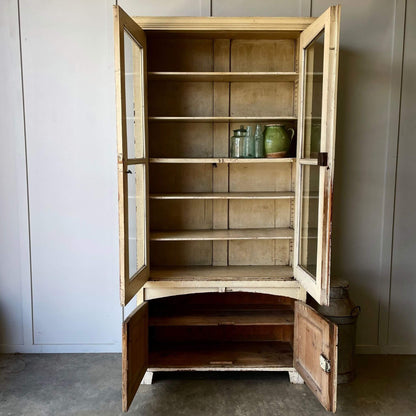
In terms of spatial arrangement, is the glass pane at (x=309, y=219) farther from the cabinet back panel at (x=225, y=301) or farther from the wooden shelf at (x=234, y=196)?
the cabinet back panel at (x=225, y=301)

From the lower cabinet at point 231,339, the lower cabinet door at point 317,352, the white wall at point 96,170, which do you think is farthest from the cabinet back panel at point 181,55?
the lower cabinet door at point 317,352

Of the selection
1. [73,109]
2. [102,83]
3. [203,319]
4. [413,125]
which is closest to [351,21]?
[413,125]

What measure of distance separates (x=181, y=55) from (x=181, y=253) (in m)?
1.50

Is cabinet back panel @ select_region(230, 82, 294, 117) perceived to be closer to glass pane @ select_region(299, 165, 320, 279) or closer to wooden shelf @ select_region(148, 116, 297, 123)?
wooden shelf @ select_region(148, 116, 297, 123)

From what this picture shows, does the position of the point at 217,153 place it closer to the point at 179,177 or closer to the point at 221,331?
the point at 179,177

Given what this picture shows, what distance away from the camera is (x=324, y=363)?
2.22 metres

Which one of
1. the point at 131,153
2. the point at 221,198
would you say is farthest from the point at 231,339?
the point at 131,153

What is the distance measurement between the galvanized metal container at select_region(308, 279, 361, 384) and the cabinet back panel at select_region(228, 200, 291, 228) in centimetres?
61

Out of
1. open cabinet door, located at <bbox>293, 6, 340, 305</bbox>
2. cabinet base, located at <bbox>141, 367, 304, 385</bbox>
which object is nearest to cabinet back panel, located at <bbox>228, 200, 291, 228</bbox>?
open cabinet door, located at <bbox>293, 6, 340, 305</bbox>

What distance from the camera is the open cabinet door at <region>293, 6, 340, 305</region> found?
2.12 m

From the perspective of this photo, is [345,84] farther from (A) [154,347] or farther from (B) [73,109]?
(A) [154,347]

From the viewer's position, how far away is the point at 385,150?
305 centimetres

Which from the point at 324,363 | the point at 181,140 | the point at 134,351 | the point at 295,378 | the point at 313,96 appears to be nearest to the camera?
the point at 324,363

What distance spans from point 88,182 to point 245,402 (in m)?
1.95
